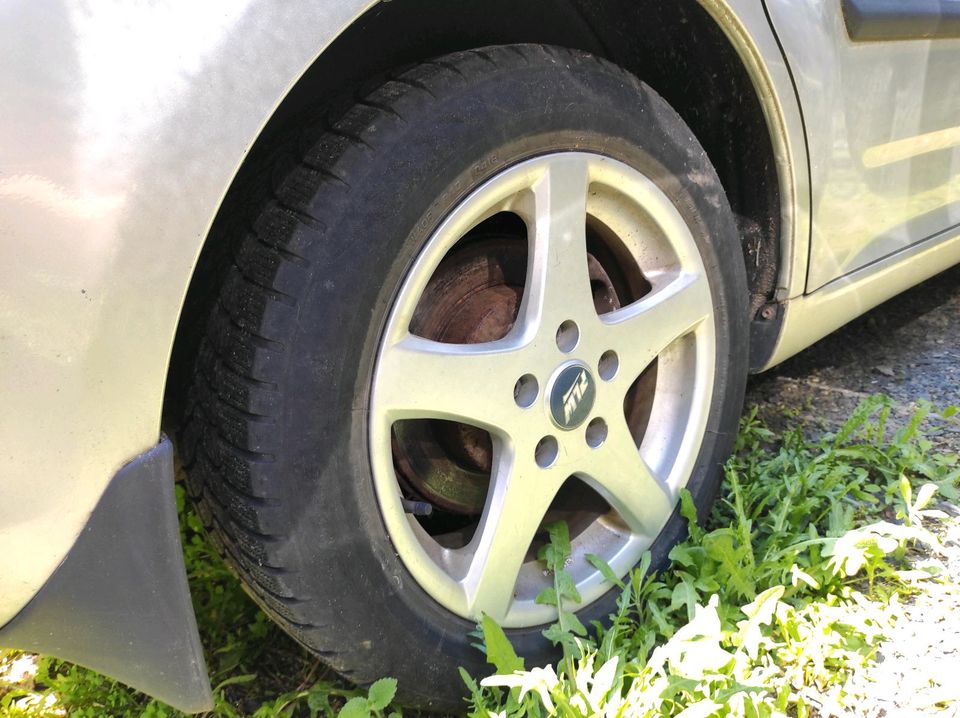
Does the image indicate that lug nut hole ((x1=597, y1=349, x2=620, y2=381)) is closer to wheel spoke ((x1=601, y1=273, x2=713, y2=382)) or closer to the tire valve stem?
wheel spoke ((x1=601, y1=273, x2=713, y2=382))

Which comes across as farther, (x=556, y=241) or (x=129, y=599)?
(x=556, y=241)

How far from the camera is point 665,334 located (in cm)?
144

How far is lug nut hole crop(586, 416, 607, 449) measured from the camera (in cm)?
136

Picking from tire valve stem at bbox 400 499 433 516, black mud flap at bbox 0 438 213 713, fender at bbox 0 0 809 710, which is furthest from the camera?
tire valve stem at bbox 400 499 433 516

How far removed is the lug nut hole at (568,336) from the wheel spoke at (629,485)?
0.60 feet

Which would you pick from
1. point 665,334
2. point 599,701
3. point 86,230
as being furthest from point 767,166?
point 86,230

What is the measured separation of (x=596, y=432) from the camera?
1367mm

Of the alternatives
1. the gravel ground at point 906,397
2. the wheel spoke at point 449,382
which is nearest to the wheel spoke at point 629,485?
the wheel spoke at point 449,382

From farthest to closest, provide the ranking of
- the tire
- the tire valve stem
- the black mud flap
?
the tire valve stem → the tire → the black mud flap

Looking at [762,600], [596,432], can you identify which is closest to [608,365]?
[596,432]

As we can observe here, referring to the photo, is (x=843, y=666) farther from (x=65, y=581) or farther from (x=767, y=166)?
(x=65, y=581)

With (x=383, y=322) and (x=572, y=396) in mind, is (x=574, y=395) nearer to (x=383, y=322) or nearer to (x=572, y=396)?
(x=572, y=396)

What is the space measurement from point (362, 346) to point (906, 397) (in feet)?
5.66

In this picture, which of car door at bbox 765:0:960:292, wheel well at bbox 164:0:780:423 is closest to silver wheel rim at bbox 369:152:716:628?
wheel well at bbox 164:0:780:423
